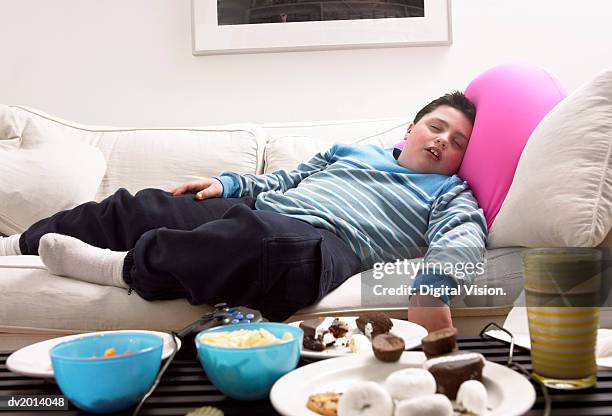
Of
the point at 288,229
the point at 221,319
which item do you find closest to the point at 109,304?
the point at 288,229

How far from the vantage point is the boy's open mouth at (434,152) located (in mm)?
1799

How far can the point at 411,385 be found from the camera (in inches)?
24.1

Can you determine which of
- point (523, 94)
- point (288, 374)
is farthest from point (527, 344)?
point (523, 94)

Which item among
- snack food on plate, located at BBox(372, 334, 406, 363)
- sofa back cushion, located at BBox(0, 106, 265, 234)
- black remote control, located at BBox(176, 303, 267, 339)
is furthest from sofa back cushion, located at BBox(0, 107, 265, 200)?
snack food on plate, located at BBox(372, 334, 406, 363)

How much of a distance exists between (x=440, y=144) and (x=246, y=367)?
126cm

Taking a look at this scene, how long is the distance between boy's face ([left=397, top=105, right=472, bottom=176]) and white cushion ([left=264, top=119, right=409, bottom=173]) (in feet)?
1.02

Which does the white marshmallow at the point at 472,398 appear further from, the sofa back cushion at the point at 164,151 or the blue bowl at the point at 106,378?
the sofa back cushion at the point at 164,151

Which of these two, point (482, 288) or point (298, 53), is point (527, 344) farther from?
point (298, 53)

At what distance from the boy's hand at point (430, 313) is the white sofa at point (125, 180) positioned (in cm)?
15

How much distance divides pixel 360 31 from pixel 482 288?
1440 millimetres

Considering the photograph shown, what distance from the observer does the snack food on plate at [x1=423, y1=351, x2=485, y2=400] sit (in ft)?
2.10

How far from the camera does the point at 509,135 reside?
1.60 meters

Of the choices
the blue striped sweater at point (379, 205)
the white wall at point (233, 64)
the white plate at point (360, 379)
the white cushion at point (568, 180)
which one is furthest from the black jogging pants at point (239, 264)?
the white wall at point (233, 64)

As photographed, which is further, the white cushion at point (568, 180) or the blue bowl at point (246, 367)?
the white cushion at point (568, 180)
